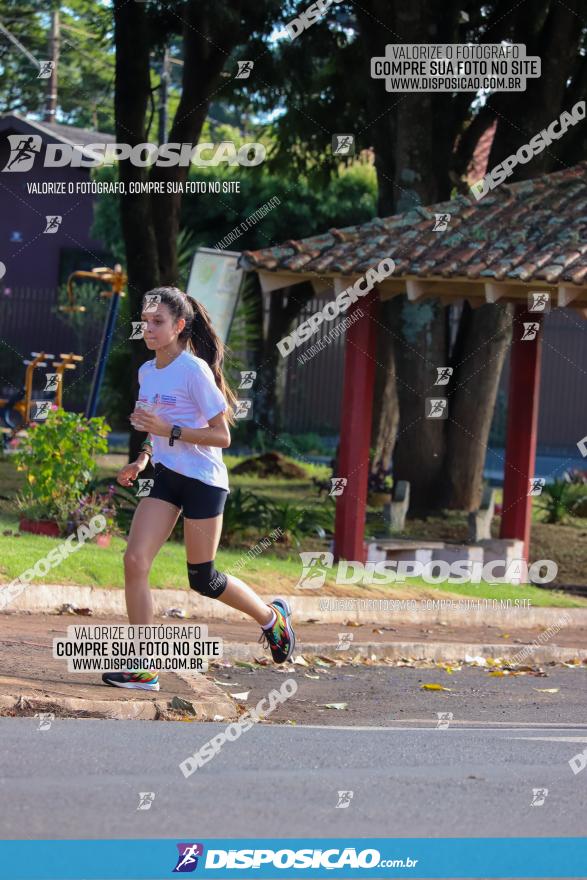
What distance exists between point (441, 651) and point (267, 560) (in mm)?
3257

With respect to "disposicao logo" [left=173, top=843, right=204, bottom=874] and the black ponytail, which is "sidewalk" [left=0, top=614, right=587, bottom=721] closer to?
the black ponytail

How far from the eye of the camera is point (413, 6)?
18.0 metres

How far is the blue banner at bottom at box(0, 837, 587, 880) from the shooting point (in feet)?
16.3

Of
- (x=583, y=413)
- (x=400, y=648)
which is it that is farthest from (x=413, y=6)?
(x=583, y=413)

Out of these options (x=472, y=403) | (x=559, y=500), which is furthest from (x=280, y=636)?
(x=559, y=500)

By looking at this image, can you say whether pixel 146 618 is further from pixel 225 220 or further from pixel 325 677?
pixel 225 220

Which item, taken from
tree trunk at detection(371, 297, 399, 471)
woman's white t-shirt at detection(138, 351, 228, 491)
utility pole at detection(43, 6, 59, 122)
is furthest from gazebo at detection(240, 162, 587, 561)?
utility pole at detection(43, 6, 59, 122)

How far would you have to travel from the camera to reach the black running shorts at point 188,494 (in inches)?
335

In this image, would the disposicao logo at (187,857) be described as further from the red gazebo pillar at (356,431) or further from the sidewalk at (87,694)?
the red gazebo pillar at (356,431)

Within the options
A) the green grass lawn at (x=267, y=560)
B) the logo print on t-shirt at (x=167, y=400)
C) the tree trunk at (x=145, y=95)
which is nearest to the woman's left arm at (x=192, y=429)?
the logo print on t-shirt at (x=167, y=400)

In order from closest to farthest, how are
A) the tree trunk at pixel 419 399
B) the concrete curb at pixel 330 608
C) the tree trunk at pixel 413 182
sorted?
the concrete curb at pixel 330 608 → the tree trunk at pixel 413 182 → the tree trunk at pixel 419 399

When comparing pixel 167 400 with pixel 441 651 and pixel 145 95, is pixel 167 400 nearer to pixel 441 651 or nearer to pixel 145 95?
pixel 441 651

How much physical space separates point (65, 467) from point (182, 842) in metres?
9.18

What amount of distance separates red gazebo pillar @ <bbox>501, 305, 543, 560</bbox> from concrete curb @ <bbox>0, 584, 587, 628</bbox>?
221 cm
